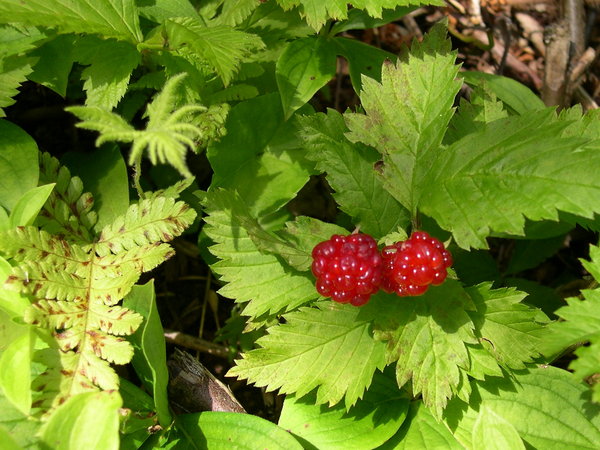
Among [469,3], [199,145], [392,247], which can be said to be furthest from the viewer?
[469,3]

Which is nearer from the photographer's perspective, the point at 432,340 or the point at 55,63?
the point at 432,340

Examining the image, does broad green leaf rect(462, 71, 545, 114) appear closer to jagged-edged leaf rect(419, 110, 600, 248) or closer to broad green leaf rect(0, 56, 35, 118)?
jagged-edged leaf rect(419, 110, 600, 248)

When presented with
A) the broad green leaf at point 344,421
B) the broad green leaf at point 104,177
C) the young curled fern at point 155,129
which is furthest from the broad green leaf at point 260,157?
the broad green leaf at point 344,421

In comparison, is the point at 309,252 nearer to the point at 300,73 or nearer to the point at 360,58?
the point at 300,73

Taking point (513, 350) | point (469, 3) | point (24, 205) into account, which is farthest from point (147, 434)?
point (469, 3)

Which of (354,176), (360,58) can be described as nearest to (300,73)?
(360,58)

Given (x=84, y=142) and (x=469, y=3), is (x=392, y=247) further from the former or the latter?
(x=469, y=3)

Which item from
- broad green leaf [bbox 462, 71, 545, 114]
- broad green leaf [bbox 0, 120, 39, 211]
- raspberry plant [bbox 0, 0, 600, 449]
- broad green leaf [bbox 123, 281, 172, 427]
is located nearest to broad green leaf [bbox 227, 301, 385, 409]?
raspberry plant [bbox 0, 0, 600, 449]
